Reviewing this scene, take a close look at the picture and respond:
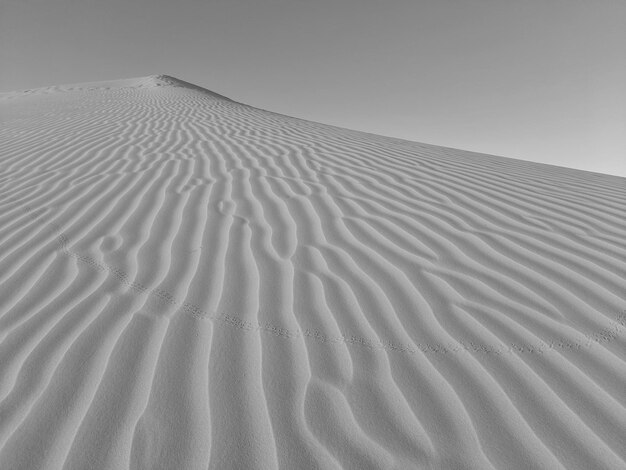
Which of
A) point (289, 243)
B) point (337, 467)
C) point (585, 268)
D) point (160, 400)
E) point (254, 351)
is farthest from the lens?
point (289, 243)

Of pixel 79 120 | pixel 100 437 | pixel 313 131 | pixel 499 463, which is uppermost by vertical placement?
pixel 499 463

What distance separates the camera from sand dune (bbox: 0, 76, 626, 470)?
136cm

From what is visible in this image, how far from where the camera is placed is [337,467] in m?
1.28

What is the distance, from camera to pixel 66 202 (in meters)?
3.49

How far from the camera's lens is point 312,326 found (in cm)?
193

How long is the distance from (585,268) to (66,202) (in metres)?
4.02

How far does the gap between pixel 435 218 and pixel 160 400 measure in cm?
237

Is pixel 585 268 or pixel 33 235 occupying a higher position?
pixel 585 268

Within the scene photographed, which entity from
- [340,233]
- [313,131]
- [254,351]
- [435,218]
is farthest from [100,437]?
[313,131]

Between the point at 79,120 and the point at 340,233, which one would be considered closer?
the point at 340,233

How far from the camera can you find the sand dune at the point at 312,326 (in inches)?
53.5

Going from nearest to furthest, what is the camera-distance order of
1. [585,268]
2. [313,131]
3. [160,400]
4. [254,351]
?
1. [160,400]
2. [254,351]
3. [585,268]
4. [313,131]

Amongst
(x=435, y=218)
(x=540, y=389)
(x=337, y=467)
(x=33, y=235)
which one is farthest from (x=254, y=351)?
(x=33, y=235)

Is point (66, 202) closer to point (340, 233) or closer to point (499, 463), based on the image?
point (340, 233)
